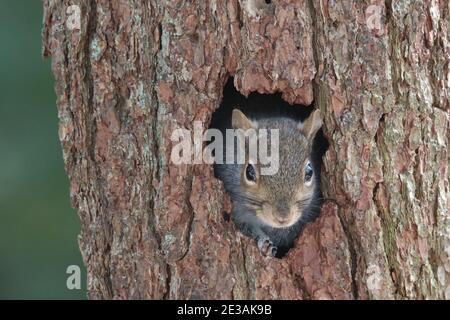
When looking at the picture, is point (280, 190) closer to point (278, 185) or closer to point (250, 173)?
point (278, 185)

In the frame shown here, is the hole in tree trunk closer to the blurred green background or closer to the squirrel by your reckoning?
the squirrel

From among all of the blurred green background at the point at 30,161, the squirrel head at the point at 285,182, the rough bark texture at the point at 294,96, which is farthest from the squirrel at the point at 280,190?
the blurred green background at the point at 30,161

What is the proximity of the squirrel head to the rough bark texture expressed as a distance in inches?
10.0

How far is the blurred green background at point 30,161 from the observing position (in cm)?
496

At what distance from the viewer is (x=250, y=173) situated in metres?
3.24

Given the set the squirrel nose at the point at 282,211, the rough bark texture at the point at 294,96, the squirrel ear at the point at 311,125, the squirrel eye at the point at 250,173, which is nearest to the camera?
the rough bark texture at the point at 294,96

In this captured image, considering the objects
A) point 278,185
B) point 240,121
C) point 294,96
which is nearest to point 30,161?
point 240,121

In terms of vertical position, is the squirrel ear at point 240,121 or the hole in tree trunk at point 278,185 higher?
the squirrel ear at point 240,121

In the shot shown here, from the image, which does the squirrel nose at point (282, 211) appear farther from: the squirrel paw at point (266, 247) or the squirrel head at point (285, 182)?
the squirrel paw at point (266, 247)

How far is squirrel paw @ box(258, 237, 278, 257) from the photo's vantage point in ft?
9.97

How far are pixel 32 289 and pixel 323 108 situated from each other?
8.81 feet

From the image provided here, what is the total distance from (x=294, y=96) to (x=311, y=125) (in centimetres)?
25

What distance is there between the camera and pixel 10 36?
4.96 m

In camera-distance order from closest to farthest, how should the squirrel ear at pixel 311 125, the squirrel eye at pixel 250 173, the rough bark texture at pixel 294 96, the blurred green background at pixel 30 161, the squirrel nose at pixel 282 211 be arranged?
the rough bark texture at pixel 294 96 < the squirrel ear at pixel 311 125 < the squirrel nose at pixel 282 211 < the squirrel eye at pixel 250 173 < the blurred green background at pixel 30 161
